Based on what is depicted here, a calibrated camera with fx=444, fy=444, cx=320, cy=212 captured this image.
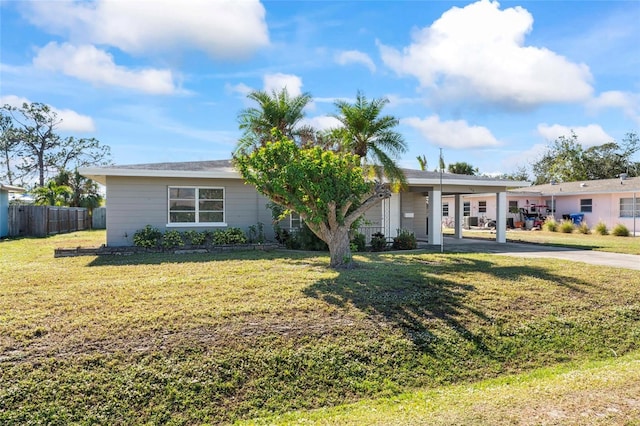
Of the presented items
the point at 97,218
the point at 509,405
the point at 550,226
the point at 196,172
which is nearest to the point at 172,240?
the point at 196,172

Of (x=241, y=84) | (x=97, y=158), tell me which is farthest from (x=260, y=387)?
(x=97, y=158)

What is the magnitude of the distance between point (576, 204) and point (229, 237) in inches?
981

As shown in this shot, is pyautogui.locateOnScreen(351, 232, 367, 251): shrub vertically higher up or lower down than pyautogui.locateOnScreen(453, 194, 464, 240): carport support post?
lower down

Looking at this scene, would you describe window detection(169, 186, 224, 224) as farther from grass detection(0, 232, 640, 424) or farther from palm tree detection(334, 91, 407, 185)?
grass detection(0, 232, 640, 424)

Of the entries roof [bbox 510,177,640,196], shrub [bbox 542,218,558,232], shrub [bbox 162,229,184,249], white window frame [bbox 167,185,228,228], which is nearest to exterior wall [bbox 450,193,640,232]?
roof [bbox 510,177,640,196]

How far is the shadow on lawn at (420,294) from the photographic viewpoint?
646 centimetres

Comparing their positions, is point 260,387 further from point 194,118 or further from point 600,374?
point 194,118

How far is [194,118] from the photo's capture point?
19.9 metres

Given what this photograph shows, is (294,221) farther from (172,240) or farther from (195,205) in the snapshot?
(172,240)

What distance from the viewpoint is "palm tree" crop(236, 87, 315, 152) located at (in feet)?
49.6

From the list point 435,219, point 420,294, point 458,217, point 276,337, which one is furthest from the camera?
point 458,217

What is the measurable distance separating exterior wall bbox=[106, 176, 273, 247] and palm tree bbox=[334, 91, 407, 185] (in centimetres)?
426

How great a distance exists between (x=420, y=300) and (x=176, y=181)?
10360 mm

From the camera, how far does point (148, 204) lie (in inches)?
583
